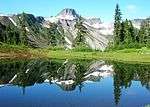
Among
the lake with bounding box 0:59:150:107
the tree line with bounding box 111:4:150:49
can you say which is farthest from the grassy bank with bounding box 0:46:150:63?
the lake with bounding box 0:59:150:107

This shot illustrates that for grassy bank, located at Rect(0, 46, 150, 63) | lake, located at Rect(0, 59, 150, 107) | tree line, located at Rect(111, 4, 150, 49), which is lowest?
lake, located at Rect(0, 59, 150, 107)

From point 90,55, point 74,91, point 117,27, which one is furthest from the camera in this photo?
point 117,27

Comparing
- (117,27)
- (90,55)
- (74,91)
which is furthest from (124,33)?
(74,91)

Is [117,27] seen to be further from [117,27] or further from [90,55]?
[90,55]

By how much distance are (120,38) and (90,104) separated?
121 metres

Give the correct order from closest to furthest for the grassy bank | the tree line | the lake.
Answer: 1. the lake
2. the grassy bank
3. the tree line

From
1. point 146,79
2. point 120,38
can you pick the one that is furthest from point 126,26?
point 146,79

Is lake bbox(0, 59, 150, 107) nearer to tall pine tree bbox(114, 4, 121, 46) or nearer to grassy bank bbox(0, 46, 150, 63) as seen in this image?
grassy bank bbox(0, 46, 150, 63)

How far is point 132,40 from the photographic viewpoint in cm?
14750

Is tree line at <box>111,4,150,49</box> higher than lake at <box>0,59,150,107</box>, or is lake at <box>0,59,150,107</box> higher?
tree line at <box>111,4,150,49</box>

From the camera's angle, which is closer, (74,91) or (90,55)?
(74,91)

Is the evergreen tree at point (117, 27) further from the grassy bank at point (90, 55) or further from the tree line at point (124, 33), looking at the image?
the grassy bank at point (90, 55)

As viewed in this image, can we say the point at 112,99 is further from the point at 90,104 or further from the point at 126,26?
the point at 126,26

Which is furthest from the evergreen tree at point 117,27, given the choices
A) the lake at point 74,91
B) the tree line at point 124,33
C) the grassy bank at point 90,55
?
the lake at point 74,91
